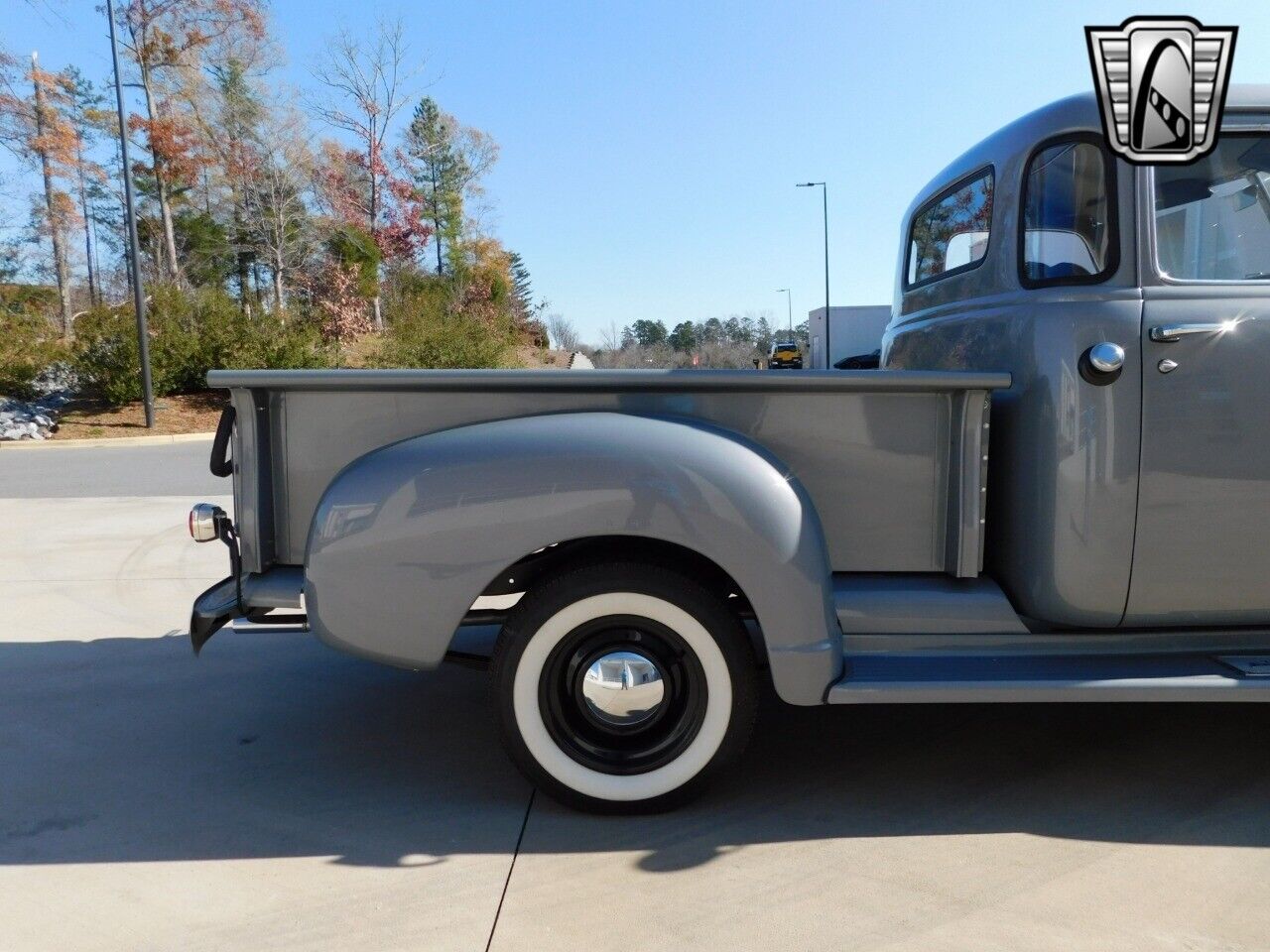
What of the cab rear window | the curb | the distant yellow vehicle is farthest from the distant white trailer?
the cab rear window

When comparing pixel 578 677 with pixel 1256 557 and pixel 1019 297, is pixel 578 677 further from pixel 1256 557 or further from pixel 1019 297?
pixel 1256 557

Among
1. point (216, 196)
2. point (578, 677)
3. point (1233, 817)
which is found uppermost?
point (216, 196)

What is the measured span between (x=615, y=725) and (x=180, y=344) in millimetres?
21844

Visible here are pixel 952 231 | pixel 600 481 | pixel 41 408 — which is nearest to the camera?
pixel 600 481

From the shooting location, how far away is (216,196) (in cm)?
3484

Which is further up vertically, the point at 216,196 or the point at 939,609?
the point at 216,196

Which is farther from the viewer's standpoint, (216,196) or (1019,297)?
(216,196)

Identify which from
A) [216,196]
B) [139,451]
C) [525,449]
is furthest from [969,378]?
[216,196]

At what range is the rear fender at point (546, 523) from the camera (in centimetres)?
224

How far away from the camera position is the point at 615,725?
95.3 inches

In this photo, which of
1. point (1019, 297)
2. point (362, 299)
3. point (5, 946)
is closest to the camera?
point (5, 946)

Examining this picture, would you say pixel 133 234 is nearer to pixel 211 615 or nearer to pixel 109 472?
pixel 109 472

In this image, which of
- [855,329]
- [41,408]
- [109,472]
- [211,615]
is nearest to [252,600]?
[211,615]

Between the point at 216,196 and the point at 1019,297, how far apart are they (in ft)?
126
